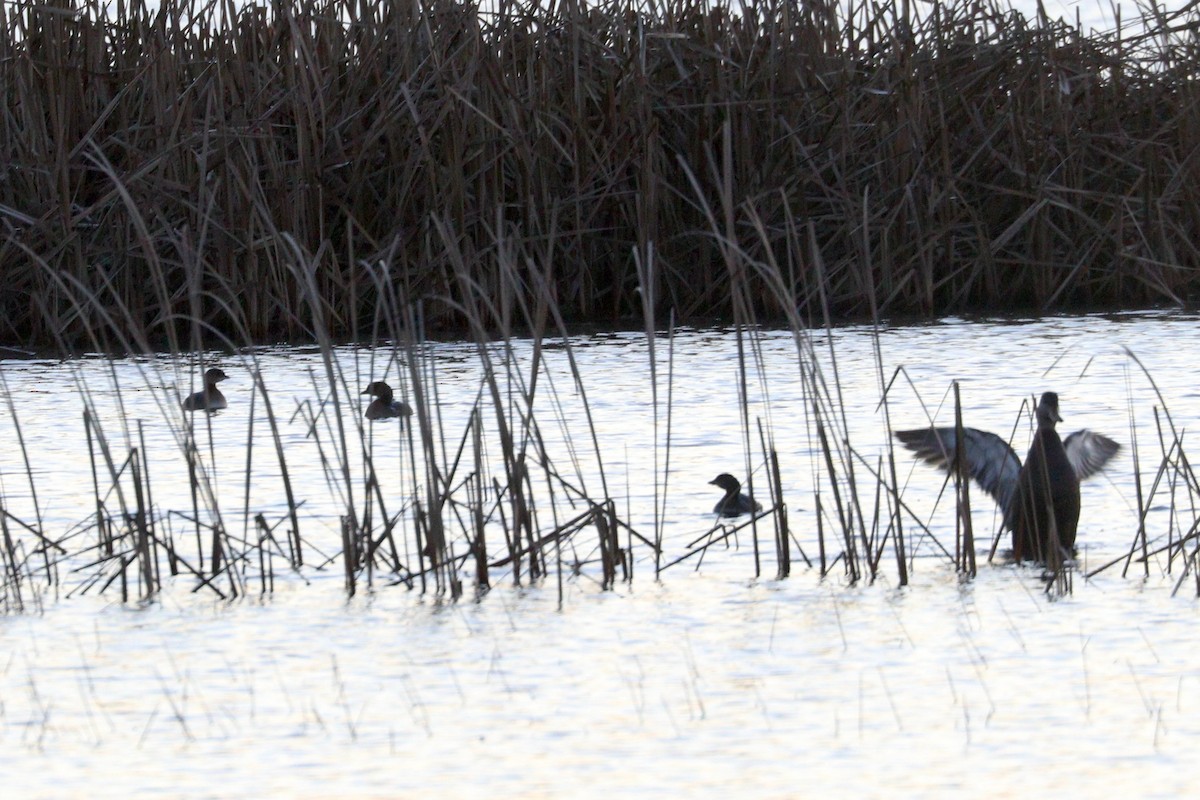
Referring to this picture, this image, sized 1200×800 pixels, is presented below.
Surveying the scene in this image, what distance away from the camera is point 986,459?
494cm

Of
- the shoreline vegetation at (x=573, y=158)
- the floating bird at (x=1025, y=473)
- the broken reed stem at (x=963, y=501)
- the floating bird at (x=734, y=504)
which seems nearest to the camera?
the broken reed stem at (x=963, y=501)

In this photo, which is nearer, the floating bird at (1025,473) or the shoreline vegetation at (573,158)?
the floating bird at (1025,473)

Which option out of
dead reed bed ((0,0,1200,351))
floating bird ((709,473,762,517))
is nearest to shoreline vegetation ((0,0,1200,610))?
dead reed bed ((0,0,1200,351))

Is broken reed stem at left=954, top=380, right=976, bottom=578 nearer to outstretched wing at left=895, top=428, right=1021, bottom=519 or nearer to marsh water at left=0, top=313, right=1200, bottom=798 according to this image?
marsh water at left=0, top=313, right=1200, bottom=798

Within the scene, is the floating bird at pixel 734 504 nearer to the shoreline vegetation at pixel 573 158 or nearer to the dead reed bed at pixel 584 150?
the shoreline vegetation at pixel 573 158

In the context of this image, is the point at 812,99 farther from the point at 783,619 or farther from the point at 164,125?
the point at 783,619

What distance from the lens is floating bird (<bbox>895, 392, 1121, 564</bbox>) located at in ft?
15.3

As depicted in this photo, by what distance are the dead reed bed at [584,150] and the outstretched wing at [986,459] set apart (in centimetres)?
388

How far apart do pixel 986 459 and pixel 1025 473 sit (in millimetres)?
258

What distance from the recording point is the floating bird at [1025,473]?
15.3ft

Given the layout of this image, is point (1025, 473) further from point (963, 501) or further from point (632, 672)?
point (632, 672)

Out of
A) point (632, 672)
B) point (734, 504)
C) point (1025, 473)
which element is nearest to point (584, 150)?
point (734, 504)

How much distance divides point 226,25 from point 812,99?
2.50 meters

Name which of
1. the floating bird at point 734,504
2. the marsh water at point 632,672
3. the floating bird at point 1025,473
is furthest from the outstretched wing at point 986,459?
the floating bird at point 734,504
